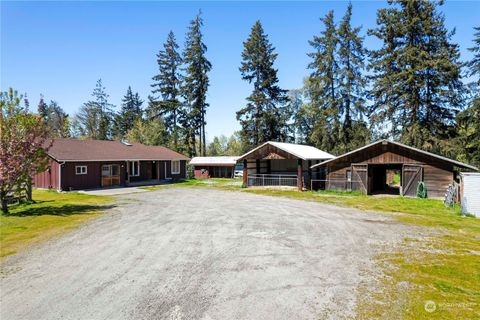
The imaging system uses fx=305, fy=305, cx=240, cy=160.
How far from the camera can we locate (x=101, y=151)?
31.9 metres

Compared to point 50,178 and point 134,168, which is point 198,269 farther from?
point 134,168

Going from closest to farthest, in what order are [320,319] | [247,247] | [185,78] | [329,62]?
[320,319], [247,247], [329,62], [185,78]

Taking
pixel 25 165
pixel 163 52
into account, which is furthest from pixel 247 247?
pixel 163 52

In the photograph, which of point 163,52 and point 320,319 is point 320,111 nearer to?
point 163,52

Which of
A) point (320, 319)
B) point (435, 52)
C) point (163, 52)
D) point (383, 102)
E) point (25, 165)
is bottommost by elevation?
point (320, 319)

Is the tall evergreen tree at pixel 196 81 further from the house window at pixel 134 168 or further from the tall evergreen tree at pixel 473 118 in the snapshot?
the tall evergreen tree at pixel 473 118

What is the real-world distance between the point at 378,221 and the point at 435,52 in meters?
27.1

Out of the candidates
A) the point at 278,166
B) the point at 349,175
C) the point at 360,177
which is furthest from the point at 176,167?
the point at 360,177

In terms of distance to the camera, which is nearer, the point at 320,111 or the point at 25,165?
the point at 25,165

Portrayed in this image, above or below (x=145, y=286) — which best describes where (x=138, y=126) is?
above

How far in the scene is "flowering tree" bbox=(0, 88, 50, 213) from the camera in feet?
51.6

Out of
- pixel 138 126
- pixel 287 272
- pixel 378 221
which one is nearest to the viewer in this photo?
pixel 287 272

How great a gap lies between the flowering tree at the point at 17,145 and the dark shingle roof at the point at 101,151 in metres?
10.0

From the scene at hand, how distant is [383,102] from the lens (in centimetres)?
3491
